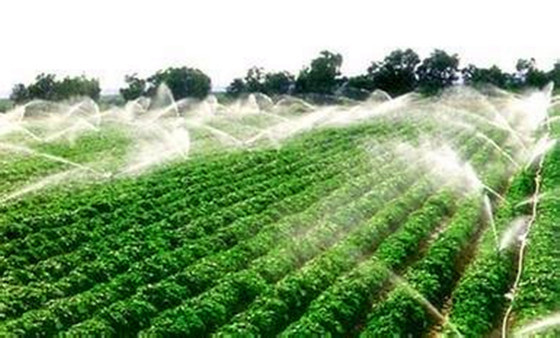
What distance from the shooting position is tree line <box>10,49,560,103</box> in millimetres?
118562

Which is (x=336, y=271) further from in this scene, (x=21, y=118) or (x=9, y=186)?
(x=21, y=118)

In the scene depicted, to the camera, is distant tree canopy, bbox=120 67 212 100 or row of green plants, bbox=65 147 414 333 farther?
distant tree canopy, bbox=120 67 212 100

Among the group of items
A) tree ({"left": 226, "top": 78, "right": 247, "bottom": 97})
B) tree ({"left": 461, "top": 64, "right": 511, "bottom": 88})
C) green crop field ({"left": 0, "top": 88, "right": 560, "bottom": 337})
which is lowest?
tree ({"left": 226, "top": 78, "right": 247, "bottom": 97})

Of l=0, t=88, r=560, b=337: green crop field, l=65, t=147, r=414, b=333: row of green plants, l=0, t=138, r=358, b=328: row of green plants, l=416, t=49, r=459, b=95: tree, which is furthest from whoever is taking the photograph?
l=416, t=49, r=459, b=95: tree

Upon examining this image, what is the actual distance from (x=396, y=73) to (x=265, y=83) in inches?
729

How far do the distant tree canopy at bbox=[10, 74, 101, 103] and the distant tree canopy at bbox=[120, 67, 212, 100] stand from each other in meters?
A: 7.98

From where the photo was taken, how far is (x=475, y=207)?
36.3 m

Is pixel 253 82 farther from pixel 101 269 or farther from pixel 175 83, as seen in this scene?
pixel 101 269

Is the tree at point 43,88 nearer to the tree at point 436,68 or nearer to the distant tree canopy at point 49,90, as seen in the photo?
the distant tree canopy at point 49,90

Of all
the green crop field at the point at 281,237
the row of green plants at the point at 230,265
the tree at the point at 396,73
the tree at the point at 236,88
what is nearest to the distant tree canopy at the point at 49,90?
the tree at the point at 236,88

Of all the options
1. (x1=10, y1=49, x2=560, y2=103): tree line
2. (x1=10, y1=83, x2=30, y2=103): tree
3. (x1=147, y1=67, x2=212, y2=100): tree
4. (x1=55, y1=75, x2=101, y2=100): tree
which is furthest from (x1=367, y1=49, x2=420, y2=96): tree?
(x1=10, y1=83, x2=30, y2=103): tree

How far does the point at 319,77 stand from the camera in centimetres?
12556

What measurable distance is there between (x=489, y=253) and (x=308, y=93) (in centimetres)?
9329

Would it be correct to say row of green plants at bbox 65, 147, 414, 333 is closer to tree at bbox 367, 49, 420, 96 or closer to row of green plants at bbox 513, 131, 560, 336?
row of green plants at bbox 513, 131, 560, 336
